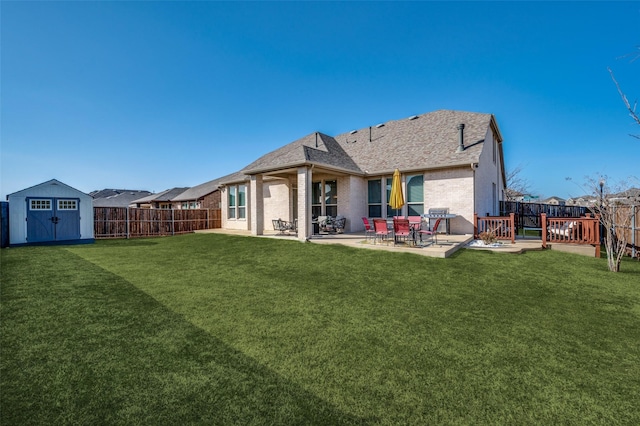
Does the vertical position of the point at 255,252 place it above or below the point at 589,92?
below

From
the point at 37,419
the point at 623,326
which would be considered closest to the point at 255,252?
the point at 37,419

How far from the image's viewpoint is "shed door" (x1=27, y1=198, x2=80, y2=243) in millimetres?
14656

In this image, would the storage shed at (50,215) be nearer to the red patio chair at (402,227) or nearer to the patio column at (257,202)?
the patio column at (257,202)

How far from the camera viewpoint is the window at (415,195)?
14000 mm

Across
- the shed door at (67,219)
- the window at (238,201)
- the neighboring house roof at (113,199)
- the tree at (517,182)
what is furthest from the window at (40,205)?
the tree at (517,182)

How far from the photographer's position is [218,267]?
8375mm

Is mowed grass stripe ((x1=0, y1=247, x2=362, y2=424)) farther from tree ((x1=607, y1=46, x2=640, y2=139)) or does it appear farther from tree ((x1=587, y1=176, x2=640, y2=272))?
tree ((x1=587, y1=176, x2=640, y2=272))

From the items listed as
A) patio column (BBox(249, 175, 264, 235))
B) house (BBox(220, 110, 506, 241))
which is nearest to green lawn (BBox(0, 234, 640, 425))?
house (BBox(220, 110, 506, 241))

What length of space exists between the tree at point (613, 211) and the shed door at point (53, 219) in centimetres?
2519

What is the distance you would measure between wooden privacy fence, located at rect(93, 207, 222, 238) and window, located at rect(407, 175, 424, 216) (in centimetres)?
1729

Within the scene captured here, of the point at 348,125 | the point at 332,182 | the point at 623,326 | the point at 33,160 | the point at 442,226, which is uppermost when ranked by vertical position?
the point at 348,125

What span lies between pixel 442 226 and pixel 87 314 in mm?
13686

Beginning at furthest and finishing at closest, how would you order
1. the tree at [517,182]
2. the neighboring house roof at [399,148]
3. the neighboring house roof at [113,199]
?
the neighboring house roof at [113,199]
the tree at [517,182]
the neighboring house roof at [399,148]

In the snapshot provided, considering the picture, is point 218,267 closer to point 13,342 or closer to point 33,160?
point 13,342
